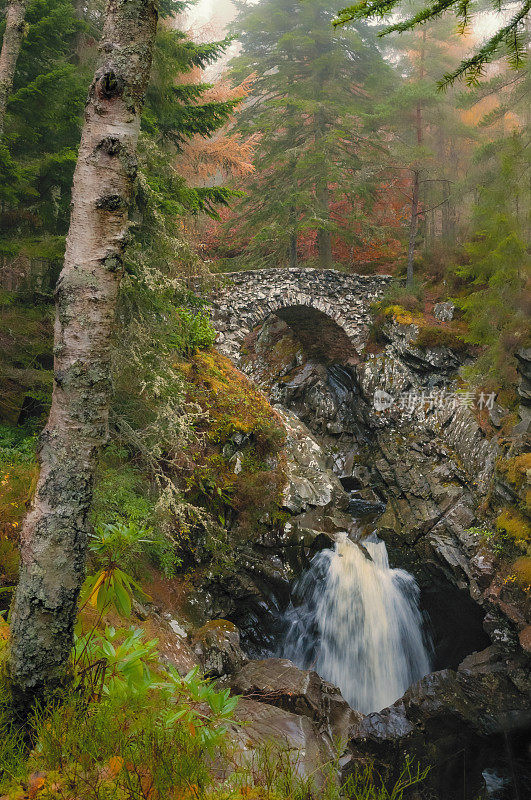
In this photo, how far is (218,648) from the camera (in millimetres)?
6422

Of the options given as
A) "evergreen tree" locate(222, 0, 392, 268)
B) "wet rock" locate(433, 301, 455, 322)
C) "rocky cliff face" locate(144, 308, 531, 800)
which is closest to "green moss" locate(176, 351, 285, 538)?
"rocky cliff face" locate(144, 308, 531, 800)

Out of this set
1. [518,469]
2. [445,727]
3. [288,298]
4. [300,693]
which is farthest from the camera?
[288,298]

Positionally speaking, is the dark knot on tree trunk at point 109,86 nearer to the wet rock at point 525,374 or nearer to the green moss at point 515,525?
the green moss at point 515,525

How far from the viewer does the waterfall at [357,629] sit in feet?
26.0

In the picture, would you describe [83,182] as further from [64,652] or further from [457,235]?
[457,235]

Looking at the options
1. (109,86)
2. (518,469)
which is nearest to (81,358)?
(109,86)

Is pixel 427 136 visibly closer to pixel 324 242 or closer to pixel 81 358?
pixel 324 242

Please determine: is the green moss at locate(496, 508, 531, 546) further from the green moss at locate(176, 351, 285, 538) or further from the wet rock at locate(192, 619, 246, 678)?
the wet rock at locate(192, 619, 246, 678)

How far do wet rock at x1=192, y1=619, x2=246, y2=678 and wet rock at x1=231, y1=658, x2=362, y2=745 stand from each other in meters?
0.18

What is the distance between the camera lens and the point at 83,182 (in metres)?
1.97

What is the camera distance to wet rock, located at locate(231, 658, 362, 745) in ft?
19.1

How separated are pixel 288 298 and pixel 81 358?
12907 millimetres

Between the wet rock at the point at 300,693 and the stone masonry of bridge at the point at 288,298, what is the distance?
26.8ft

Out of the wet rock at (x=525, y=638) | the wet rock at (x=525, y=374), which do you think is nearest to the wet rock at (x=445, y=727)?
the wet rock at (x=525, y=638)
